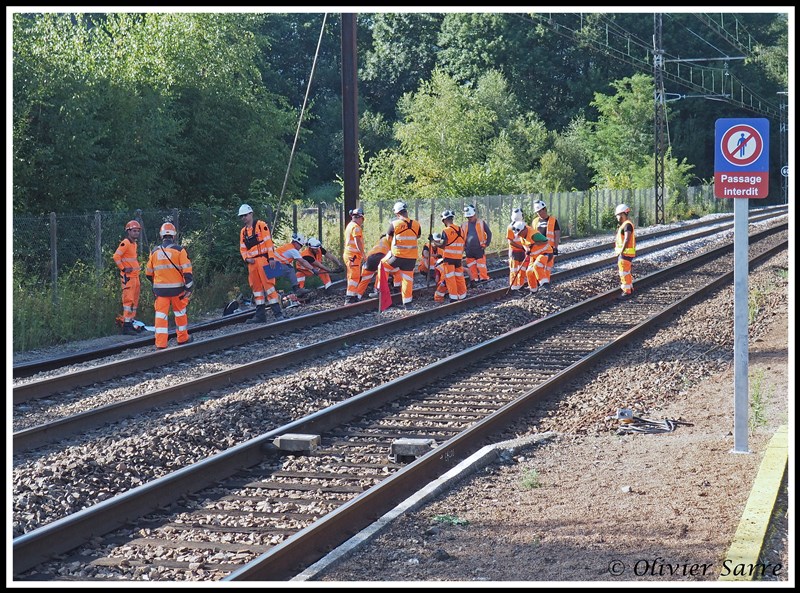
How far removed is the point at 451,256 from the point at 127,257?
6.25m

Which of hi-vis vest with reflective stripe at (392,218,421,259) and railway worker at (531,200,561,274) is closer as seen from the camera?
hi-vis vest with reflective stripe at (392,218,421,259)

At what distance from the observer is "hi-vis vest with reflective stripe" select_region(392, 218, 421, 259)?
19.0m

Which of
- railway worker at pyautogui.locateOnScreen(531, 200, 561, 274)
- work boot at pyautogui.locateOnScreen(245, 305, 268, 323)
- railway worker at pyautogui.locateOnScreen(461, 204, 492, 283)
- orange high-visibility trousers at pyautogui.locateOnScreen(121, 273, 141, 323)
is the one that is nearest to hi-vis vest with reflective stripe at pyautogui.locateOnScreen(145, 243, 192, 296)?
orange high-visibility trousers at pyautogui.locateOnScreen(121, 273, 141, 323)

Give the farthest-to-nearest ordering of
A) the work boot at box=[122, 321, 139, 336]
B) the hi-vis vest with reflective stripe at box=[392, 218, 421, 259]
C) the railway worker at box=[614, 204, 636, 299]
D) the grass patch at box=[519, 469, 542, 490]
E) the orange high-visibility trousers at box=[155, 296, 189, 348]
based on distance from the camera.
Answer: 1. the railway worker at box=[614, 204, 636, 299]
2. the hi-vis vest with reflective stripe at box=[392, 218, 421, 259]
3. the work boot at box=[122, 321, 139, 336]
4. the orange high-visibility trousers at box=[155, 296, 189, 348]
5. the grass patch at box=[519, 469, 542, 490]

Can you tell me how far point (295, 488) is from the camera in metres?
8.66

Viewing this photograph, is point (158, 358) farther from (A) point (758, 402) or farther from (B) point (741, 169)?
(B) point (741, 169)

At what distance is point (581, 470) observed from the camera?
9141 millimetres

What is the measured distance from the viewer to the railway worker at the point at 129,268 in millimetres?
17391

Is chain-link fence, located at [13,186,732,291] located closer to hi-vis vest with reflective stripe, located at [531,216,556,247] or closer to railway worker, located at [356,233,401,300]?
railway worker, located at [356,233,401,300]

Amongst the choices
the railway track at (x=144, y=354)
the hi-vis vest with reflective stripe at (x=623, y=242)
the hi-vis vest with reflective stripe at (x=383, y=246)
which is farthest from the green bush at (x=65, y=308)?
the hi-vis vest with reflective stripe at (x=623, y=242)

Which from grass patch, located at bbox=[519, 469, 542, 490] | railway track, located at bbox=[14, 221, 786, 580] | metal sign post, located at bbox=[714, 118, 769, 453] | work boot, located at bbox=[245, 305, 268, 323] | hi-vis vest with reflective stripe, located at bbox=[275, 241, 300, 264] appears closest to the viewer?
railway track, located at bbox=[14, 221, 786, 580]

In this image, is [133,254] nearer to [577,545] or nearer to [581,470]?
[581,470]

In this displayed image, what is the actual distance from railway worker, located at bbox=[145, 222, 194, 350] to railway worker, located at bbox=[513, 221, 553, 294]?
7930mm

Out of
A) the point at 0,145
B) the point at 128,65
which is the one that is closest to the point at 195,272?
the point at 128,65
